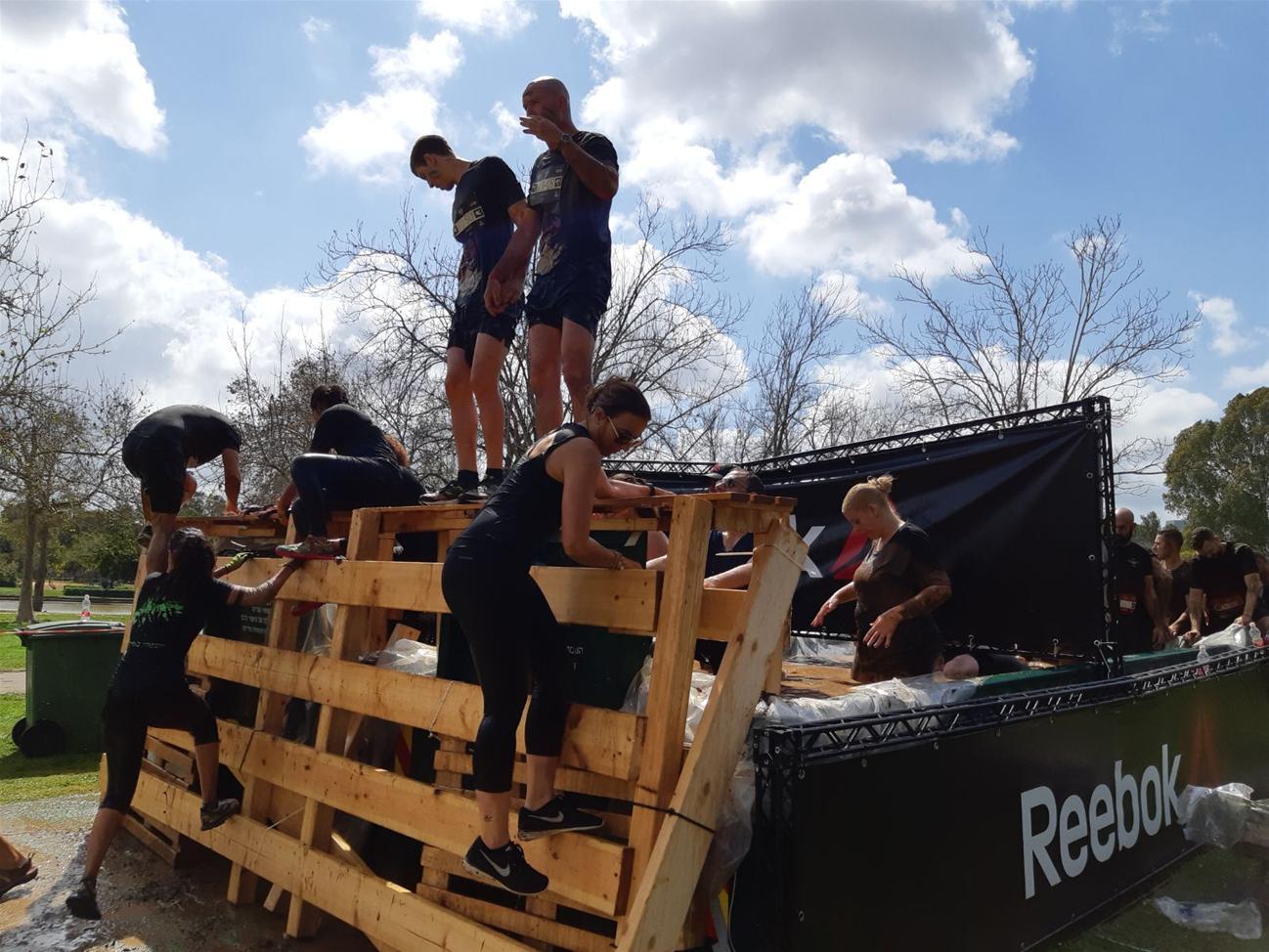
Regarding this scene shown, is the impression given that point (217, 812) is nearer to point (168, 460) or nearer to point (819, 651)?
point (168, 460)

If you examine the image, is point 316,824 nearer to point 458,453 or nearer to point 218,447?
point 458,453

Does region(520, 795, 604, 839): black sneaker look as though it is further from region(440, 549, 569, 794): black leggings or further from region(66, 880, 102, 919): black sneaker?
region(66, 880, 102, 919): black sneaker

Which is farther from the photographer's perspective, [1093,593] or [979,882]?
[1093,593]

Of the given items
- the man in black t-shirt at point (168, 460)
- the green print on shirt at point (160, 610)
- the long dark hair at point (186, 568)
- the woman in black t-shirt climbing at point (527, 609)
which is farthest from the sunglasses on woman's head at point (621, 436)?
the man in black t-shirt at point (168, 460)

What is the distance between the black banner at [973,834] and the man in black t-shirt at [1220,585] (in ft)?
12.3

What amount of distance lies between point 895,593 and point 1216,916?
2.37 meters

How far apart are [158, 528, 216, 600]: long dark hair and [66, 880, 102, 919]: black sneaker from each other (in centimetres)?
141

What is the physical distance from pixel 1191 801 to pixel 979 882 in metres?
2.88

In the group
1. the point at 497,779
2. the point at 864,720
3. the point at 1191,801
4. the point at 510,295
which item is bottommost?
the point at 1191,801

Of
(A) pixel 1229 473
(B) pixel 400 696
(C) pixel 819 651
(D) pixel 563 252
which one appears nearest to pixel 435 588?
(B) pixel 400 696

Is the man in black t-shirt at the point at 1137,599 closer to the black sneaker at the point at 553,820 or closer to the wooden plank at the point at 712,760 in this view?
the wooden plank at the point at 712,760

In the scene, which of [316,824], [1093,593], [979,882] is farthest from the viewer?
[1093,593]

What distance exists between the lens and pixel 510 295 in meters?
4.93

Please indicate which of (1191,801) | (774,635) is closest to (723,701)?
(774,635)
